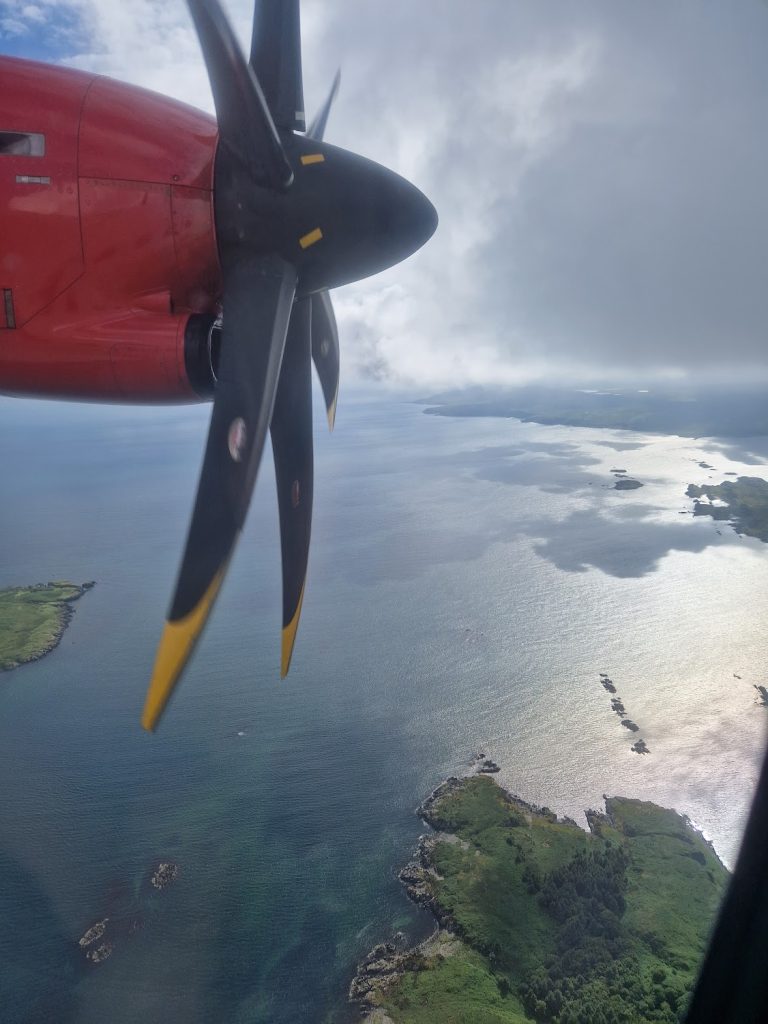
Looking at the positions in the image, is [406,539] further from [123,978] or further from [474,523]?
[123,978]

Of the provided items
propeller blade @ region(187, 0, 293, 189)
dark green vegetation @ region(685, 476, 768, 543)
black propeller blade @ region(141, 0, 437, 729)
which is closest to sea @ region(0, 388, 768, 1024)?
black propeller blade @ region(141, 0, 437, 729)

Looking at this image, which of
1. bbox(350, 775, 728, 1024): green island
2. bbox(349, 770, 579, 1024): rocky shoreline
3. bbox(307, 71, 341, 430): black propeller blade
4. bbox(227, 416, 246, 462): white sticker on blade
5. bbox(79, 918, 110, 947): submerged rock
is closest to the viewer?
bbox(227, 416, 246, 462): white sticker on blade

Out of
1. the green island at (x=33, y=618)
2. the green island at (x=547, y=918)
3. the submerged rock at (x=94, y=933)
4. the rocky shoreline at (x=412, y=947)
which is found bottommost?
the submerged rock at (x=94, y=933)

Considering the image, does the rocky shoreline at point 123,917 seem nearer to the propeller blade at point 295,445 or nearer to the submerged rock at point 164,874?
the submerged rock at point 164,874

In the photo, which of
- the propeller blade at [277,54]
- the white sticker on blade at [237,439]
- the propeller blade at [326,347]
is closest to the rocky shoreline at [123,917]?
the propeller blade at [326,347]

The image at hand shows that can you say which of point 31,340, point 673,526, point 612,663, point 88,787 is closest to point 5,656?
point 88,787

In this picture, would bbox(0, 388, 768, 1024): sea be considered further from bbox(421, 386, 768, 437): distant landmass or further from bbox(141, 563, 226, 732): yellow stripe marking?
bbox(421, 386, 768, 437): distant landmass
